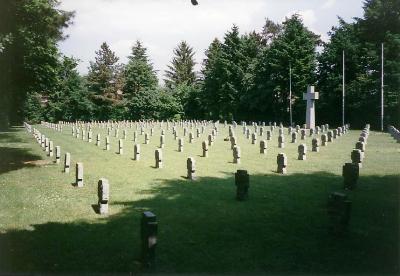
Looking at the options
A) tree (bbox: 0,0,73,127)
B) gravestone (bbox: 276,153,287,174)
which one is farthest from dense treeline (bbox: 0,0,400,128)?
gravestone (bbox: 276,153,287,174)

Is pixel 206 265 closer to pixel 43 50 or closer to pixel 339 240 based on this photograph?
pixel 339 240

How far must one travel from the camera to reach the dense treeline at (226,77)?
23.9 metres

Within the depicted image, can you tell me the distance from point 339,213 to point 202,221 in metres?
3.07

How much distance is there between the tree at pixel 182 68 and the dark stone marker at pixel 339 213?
82143 millimetres

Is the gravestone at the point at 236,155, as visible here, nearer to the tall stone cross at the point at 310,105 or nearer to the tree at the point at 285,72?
the tall stone cross at the point at 310,105

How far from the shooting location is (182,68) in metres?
91.2

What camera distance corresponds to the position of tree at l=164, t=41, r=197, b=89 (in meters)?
91.0

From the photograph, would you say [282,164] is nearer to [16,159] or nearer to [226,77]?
[16,159]

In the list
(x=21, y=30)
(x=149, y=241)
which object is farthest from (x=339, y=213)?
(x=21, y=30)

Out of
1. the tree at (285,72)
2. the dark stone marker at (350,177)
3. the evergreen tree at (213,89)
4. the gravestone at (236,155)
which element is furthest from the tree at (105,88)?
the dark stone marker at (350,177)

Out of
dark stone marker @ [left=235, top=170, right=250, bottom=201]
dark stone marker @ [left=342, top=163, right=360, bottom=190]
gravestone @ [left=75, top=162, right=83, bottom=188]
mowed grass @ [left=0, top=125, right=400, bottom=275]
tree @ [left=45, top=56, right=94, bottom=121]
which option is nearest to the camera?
mowed grass @ [left=0, top=125, right=400, bottom=275]

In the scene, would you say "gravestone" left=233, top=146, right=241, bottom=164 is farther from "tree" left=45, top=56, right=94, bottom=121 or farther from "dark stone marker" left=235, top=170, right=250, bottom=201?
"tree" left=45, top=56, right=94, bottom=121

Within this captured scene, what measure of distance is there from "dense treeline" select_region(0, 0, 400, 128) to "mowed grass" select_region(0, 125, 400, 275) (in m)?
6.42

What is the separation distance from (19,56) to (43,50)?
716cm
